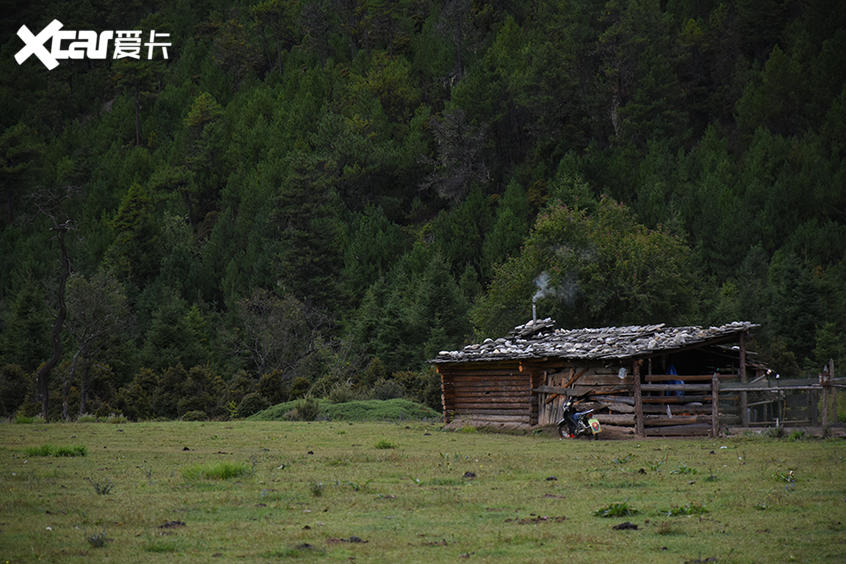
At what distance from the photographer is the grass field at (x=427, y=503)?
10.9m

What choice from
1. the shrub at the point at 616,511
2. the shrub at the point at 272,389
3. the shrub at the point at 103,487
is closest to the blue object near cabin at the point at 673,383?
the shrub at the point at 616,511

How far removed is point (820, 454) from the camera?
21078 millimetres

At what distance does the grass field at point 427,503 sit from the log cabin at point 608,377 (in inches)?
173

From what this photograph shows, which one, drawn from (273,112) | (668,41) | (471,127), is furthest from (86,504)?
(273,112)

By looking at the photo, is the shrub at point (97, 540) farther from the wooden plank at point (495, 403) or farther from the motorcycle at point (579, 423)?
the wooden plank at point (495, 403)

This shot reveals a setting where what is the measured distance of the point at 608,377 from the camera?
30453mm

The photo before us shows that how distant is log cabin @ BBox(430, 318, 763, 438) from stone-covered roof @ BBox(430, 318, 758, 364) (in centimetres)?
4

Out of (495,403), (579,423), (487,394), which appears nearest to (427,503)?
(579,423)

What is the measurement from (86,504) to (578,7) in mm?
97249

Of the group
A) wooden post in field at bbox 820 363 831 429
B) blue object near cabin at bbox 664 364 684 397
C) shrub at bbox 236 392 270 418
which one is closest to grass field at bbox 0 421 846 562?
wooden post in field at bbox 820 363 831 429

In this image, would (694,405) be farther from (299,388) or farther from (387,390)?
(299,388)

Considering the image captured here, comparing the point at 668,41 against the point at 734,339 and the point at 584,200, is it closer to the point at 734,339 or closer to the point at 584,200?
the point at 584,200

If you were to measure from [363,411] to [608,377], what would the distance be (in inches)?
609

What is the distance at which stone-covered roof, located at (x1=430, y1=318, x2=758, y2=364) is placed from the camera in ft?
96.5
